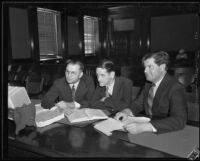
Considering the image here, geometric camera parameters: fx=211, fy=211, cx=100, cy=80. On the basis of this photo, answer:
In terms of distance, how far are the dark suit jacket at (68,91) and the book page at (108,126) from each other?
20.4 inches

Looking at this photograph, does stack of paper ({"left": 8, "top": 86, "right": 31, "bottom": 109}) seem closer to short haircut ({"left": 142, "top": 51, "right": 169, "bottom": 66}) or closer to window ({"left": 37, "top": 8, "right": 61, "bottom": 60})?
window ({"left": 37, "top": 8, "right": 61, "bottom": 60})

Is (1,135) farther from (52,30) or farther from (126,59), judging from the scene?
(126,59)

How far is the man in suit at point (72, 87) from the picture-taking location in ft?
5.75

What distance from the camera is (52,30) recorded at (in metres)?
1.58

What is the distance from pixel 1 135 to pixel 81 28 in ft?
3.39

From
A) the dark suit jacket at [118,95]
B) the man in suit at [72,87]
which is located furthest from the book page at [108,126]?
the man in suit at [72,87]

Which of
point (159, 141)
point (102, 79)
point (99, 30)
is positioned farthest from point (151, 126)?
point (99, 30)

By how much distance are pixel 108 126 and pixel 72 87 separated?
0.73 metres

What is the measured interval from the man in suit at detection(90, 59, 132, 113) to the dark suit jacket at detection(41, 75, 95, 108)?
8 centimetres

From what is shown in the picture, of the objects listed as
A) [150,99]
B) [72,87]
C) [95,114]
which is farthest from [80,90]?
[150,99]

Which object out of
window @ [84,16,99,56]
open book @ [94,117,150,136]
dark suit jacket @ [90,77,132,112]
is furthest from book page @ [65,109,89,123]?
window @ [84,16,99,56]

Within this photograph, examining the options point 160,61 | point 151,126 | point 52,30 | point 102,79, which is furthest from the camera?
point 102,79

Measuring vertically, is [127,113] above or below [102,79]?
below

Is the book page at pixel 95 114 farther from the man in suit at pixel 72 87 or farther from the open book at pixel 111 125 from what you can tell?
the man in suit at pixel 72 87
